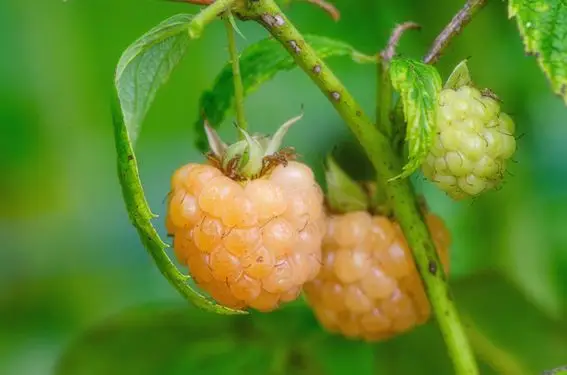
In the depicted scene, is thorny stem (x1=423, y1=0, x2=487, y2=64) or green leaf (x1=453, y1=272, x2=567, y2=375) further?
green leaf (x1=453, y1=272, x2=567, y2=375)

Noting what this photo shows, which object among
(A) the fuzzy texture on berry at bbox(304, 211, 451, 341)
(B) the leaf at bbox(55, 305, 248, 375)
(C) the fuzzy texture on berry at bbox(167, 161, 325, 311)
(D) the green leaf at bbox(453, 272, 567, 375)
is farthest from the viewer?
(B) the leaf at bbox(55, 305, 248, 375)

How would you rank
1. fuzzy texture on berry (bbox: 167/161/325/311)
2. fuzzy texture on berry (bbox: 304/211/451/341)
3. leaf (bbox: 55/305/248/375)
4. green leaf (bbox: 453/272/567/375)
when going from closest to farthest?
fuzzy texture on berry (bbox: 167/161/325/311) → fuzzy texture on berry (bbox: 304/211/451/341) → green leaf (bbox: 453/272/567/375) → leaf (bbox: 55/305/248/375)

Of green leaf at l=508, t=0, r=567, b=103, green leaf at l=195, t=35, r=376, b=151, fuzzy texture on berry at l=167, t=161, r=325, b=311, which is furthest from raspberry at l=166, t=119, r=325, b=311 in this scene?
green leaf at l=508, t=0, r=567, b=103

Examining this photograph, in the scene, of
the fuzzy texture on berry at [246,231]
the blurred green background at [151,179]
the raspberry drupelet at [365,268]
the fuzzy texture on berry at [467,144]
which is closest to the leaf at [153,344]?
the blurred green background at [151,179]

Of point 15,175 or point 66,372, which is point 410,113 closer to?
point 66,372

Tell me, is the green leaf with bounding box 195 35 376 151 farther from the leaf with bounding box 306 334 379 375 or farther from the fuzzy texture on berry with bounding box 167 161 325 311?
the leaf with bounding box 306 334 379 375

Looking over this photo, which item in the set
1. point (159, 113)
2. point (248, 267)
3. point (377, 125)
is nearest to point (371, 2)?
point (159, 113)

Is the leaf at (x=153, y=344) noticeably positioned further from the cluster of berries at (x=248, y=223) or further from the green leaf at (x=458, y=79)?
Result: the green leaf at (x=458, y=79)
